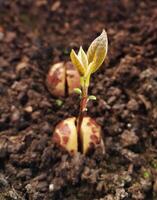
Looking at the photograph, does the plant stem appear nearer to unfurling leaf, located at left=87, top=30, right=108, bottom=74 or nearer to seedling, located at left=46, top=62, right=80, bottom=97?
unfurling leaf, located at left=87, top=30, right=108, bottom=74

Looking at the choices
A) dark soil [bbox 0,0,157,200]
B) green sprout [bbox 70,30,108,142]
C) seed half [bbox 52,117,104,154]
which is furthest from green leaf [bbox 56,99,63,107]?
green sprout [bbox 70,30,108,142]

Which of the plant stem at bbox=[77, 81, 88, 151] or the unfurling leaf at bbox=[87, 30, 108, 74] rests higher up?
the unfurling leaf at bbox=[87, 30, 108, 74]

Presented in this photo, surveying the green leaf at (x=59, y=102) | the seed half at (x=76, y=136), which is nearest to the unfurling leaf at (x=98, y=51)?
the seed half at (x=76, y=136)

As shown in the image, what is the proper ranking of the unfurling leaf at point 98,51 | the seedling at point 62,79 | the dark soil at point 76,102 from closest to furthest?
1. the unfurling leaf at point 98,51
2. the dark soil at point 76,102
3. the seedling at point 62,79

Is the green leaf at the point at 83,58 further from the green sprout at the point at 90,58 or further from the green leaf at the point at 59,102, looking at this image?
the green leaf at the point at 59,102

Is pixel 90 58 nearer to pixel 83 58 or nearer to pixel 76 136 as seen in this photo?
pixel 83 58

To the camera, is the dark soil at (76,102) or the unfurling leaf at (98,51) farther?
the dark soil at (76,102)
